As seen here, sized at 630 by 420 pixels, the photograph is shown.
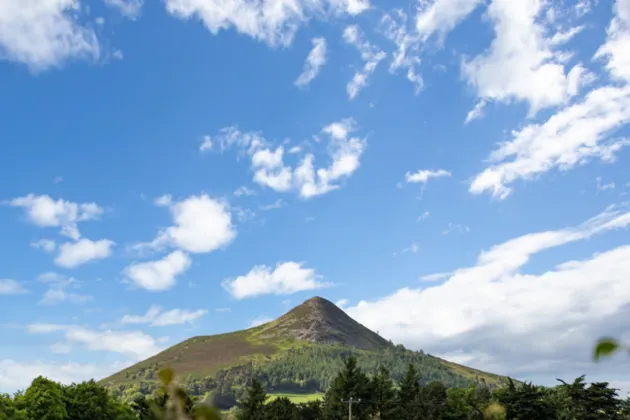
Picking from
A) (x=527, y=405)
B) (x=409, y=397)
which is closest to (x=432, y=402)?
(x=409, y=397)

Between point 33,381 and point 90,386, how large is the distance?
8336 mm

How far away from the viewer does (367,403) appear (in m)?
81.8

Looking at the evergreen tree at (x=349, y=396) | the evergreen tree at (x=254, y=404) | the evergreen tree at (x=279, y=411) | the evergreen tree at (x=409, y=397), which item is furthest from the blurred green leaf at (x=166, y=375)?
the evergreen tree at (x=409, y=397)

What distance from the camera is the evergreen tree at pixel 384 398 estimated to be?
268 ft

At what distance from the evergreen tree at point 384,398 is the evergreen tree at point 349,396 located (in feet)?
3.54

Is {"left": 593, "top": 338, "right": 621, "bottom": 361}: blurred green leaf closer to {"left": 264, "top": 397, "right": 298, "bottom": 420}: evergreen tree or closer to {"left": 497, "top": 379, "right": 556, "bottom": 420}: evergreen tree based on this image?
{"left": 264, "top": 397, "right": 298, "bottom": 420}: evergreen tree

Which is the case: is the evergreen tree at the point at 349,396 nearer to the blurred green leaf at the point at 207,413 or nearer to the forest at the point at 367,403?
the forest at the point at 367,403

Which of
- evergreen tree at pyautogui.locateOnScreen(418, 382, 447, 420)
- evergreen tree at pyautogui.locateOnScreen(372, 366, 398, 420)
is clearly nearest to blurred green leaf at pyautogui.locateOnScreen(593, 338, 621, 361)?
evergreen tree at pyautogui.locateOnScreen(418, 382, 447, 420)

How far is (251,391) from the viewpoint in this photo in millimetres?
78875

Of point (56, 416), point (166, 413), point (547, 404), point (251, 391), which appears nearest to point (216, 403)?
point (166, 413)

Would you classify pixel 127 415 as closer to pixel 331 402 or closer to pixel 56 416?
pixel 56 416

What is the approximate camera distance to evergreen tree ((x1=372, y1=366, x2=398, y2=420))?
81.8m

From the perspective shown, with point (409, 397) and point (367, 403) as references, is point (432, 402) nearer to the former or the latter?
point (409, 397)

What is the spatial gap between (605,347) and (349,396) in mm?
82966
